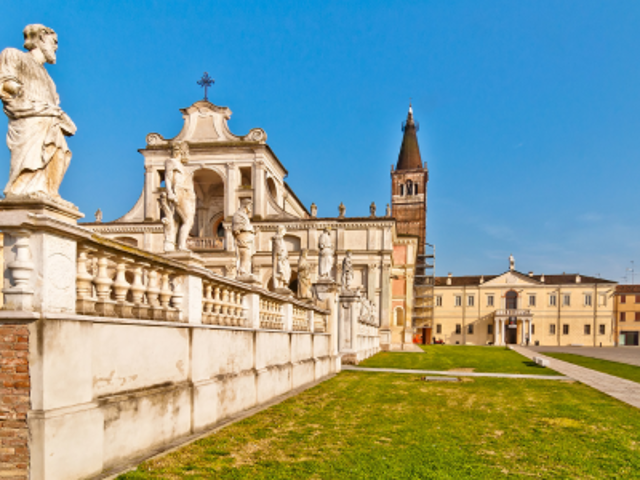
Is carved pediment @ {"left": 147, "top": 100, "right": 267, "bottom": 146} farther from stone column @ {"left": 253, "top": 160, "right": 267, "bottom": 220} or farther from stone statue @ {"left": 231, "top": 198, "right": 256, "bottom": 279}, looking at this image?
stone statue @ {"left": 231, "top": 198, "right": 256, "bottom": 279}

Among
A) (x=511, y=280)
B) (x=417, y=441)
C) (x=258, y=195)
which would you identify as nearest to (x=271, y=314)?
(x=417, y=441)

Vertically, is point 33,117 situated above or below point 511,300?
above

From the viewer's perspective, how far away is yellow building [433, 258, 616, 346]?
75.5 m

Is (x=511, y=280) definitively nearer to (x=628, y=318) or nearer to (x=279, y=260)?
(x=628, y=318)

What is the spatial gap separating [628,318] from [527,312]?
16558mm

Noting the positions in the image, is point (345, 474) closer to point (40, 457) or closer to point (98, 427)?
point (98, 427)

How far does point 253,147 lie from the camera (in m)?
40.7

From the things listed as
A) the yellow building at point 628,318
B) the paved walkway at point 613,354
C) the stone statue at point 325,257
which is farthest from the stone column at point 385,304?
the yellow building at point 628,318

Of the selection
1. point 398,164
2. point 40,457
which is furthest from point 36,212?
point 398,164

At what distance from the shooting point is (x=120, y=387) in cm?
519

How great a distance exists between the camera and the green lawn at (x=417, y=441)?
512cm

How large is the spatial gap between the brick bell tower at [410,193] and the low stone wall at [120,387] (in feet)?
239

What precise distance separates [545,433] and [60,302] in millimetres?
6358

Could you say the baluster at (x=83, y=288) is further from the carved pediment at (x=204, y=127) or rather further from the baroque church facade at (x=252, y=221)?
the carved pediment at (x=204, y=127)
